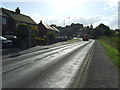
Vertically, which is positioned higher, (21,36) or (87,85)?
(21,36)

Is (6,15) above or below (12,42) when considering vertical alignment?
above

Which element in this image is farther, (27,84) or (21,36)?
(21,36)

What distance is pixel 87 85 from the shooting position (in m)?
7.37

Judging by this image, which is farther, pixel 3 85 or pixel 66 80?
pixel 66 80

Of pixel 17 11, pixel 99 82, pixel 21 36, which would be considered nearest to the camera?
pixel 99 82

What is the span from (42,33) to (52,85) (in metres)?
64.9

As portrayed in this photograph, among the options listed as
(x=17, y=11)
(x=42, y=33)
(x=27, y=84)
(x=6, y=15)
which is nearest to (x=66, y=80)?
(x=27, y=84)

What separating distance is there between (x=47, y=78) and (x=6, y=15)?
42.8m

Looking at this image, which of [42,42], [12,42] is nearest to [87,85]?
[12,42]

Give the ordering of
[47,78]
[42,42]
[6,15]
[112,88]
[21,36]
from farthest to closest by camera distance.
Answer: [6,15] → [42,42] → [21,36] → [47,78] → [112,88]

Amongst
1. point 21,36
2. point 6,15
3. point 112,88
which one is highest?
point 6,15

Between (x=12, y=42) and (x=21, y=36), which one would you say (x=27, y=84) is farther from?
(x=21, y=36)

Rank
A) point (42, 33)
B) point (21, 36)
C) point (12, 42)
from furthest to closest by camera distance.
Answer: point (42, 33) → point (21, 36) → point (12, 42)

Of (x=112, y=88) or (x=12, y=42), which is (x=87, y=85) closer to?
(x=112, y=88)
